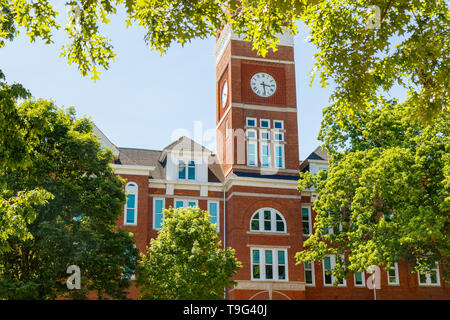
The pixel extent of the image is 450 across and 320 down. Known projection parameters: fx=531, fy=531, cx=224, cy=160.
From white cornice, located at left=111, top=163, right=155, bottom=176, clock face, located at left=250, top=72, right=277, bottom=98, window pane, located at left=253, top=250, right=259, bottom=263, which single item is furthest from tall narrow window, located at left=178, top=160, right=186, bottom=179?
clock face, located at left=250, top=72, right=277, bottom=98

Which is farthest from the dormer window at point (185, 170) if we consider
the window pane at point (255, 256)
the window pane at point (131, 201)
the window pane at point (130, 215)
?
the window pane at point (255, 256)

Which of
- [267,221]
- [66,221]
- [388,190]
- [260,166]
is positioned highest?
[260,166]

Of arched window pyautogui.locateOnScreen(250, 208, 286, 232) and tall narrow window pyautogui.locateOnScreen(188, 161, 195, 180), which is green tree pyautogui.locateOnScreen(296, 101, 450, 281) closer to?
arched window pyautogui.locateOnScreen(250, 208, 286, 232)

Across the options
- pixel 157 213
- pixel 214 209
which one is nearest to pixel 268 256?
pixel 214 209

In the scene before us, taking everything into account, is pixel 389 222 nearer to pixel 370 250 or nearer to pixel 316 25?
pixel 370 250

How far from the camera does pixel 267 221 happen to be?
35.4m

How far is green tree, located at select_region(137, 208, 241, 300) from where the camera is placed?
24.5 meters

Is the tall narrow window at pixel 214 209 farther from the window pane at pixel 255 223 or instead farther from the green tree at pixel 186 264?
the green tree at pixel 186 264

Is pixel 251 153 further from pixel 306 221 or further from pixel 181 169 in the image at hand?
pixel 306 221

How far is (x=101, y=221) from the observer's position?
73.7ft

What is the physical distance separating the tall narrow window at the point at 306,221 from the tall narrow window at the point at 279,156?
141 inches

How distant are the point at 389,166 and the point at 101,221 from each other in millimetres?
13113

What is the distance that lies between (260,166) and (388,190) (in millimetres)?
13334
